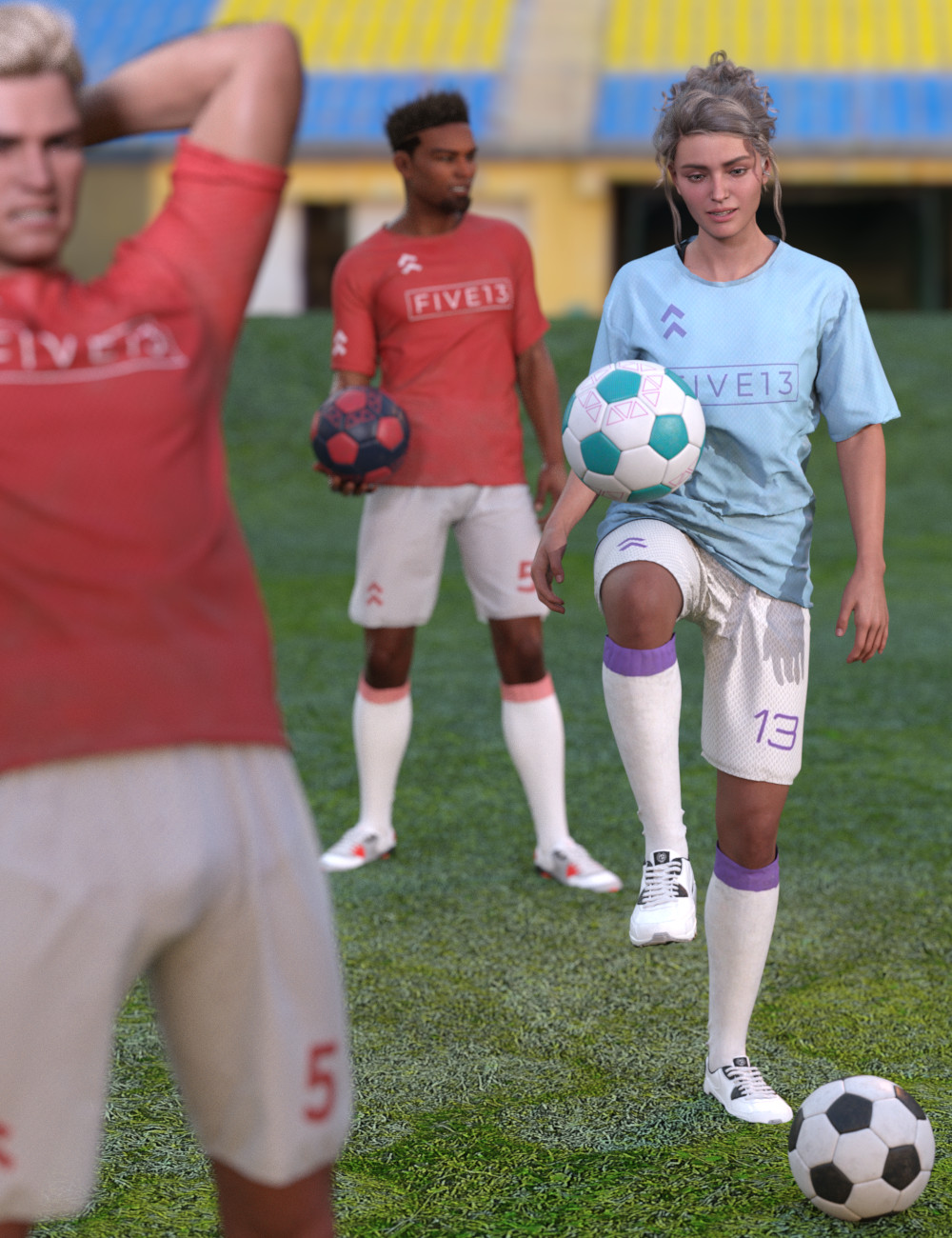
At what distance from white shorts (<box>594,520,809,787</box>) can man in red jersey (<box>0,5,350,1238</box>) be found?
4.99ft

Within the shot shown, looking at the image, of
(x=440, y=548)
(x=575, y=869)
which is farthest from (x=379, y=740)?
(x=575, y=869)

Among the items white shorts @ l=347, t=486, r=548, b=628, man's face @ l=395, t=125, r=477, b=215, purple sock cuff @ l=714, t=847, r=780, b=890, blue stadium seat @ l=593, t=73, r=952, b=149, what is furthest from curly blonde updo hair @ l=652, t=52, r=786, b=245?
blue stadium seat @ l=593, t=73, r=952, b=149

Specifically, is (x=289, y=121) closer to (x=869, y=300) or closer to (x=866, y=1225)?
(x=866, y=1225)

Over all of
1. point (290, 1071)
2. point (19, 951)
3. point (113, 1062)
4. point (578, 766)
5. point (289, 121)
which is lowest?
point (578, 766)

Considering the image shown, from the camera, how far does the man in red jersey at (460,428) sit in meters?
5.16

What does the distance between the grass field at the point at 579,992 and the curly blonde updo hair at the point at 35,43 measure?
2.08m

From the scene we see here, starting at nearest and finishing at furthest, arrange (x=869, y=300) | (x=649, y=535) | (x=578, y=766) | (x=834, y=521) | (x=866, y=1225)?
(x=866, y=1225), (x=649, y=535), (x=578, y=766), (x=834, y=521), (x=869, y=300)

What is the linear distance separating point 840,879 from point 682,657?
3.95 meters

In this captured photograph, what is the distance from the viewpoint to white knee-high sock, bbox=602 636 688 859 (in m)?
3.33

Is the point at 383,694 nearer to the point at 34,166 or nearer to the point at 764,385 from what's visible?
the point at 764,385

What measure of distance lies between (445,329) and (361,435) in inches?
19.4

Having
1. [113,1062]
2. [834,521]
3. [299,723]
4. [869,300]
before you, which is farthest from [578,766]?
[869,300]

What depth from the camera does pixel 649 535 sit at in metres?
3.26

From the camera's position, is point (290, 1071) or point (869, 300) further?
point (869, 300)
